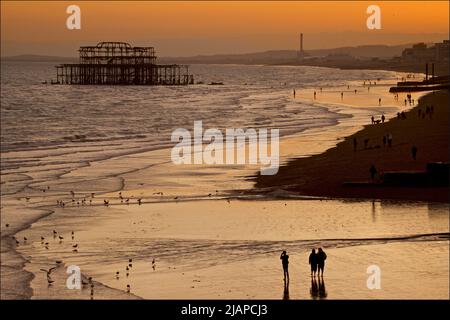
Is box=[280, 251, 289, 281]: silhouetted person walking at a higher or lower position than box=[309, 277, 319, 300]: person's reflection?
higher

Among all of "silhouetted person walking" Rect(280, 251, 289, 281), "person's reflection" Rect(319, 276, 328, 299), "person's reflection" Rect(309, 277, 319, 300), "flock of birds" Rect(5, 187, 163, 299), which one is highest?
"silhouetted person walking" Rect(280, 251, 289, 281)

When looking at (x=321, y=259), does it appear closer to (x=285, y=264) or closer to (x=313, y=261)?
(x=313, y=261)

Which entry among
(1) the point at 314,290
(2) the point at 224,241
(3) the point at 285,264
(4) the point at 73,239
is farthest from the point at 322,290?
(4) the point at 73,239

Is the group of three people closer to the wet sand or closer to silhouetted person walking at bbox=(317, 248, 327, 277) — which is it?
silhouetted person walking at bbox=(317, 248, 327, 277)

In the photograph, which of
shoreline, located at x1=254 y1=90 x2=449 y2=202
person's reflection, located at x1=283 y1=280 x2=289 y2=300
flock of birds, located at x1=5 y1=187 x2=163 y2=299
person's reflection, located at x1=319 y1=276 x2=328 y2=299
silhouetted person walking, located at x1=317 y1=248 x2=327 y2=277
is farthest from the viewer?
shoreline, located at x1=254 y1=90 x2=449 y2=202

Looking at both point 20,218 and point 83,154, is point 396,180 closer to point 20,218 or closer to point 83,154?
point 20,218

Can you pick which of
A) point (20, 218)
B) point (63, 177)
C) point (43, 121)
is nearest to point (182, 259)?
point (20, 218)

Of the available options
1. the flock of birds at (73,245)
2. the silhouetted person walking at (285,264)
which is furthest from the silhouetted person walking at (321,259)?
the flock of birds at (73,245)

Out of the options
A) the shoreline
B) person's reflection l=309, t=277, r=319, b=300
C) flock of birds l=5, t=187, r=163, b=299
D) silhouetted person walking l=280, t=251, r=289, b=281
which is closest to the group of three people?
silhouetted person walking l=280, t=251, r=289, b=281

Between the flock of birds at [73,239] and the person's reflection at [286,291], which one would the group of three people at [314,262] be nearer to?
the person's reflection at [286,291]
